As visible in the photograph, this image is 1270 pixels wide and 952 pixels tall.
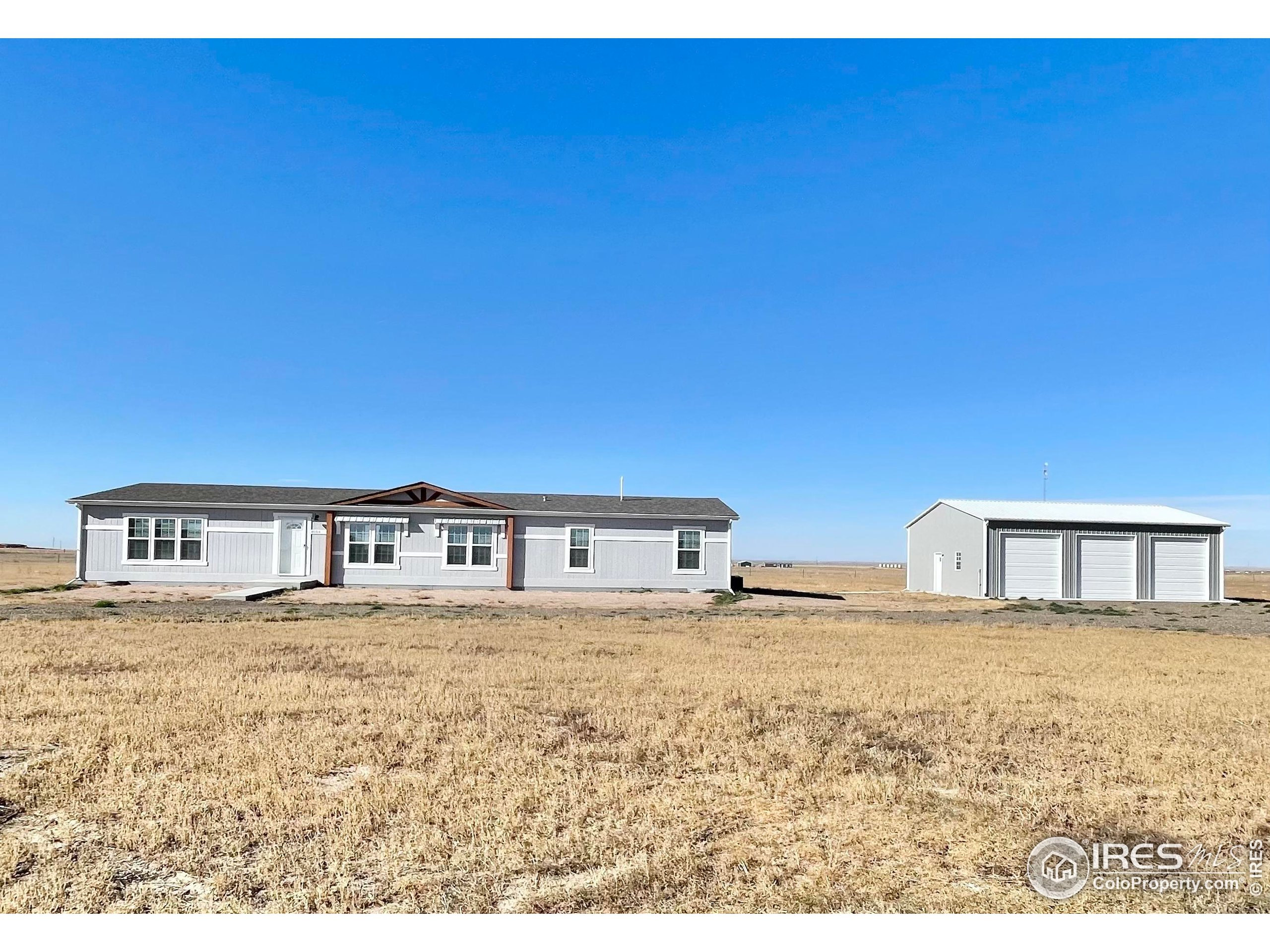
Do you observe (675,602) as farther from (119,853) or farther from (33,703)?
(119,853)

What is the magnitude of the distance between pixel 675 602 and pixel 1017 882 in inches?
782

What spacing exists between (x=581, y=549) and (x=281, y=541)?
33.2 feet

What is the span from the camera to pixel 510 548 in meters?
27.4

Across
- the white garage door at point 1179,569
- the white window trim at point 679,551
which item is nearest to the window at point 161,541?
the white window trim at point 679,551

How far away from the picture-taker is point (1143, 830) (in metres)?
5.00

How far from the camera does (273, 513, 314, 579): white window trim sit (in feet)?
89.0

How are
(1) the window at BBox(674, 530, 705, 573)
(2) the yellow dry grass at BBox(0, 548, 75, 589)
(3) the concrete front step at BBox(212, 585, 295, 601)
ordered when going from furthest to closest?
(2) the yellow dry grass at BBox(0, 548, 75, 589) < (1) the window at BBox(674, 530, 705, 573) < (3) the concrete front step at BBox(212, 585, 295, 601)

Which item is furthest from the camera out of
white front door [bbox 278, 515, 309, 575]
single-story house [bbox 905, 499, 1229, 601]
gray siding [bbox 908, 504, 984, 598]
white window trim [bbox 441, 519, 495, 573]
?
gray siding [bbox 908, 504, 984, 598]

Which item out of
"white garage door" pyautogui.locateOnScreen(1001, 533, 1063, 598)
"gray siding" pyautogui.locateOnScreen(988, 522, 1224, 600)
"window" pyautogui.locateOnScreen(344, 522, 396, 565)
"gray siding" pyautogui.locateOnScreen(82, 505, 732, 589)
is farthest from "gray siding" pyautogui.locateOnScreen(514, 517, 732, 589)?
"white garage door" pyautogui.locateOnScreen(1001, 533, 1063, 598)

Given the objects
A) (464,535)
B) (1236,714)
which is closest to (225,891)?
(1236,714)

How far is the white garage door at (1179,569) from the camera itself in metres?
31.5
